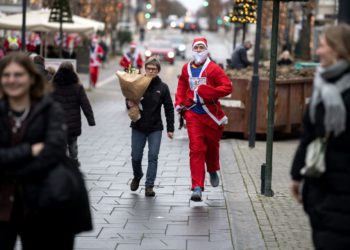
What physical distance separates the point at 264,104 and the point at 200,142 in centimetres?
697

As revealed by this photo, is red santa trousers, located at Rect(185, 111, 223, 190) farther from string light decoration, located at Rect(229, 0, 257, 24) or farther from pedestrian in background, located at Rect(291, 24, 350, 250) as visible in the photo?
string light decoration, located at Rect(229, 0, 257, 24)

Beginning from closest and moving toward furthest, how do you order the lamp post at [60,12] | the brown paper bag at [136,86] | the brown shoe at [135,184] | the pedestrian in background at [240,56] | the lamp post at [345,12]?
the lamp post at [345,12] → the brown paper bag at [136,86] → the brown shoe at [135,184] → the pedestrian in background at [240,56] → the lamp post at [60,12]

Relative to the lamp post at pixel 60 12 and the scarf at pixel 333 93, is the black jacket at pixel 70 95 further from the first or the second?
the lamp post at pixel 60 12

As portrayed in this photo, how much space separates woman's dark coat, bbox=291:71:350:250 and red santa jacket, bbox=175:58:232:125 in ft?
18.3

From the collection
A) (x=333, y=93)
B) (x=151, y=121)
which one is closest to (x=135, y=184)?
(x=151, y=121)

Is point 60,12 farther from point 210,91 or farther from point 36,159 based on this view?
point 36,159

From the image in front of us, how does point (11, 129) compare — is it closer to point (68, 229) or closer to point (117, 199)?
point (68, 229)

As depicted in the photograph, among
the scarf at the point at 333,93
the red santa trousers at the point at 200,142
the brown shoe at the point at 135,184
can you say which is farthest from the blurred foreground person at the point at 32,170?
the brown shoe at the point at 135,184

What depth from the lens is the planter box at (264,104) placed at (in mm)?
17672

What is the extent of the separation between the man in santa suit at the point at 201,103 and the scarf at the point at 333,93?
219 inches

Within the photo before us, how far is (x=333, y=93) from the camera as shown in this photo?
16.7 feet

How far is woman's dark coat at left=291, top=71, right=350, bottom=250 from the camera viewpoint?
5.12m

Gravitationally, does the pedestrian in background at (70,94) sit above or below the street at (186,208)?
above

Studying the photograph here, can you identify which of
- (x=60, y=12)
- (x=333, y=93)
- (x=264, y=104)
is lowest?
(x=264, y=104)
